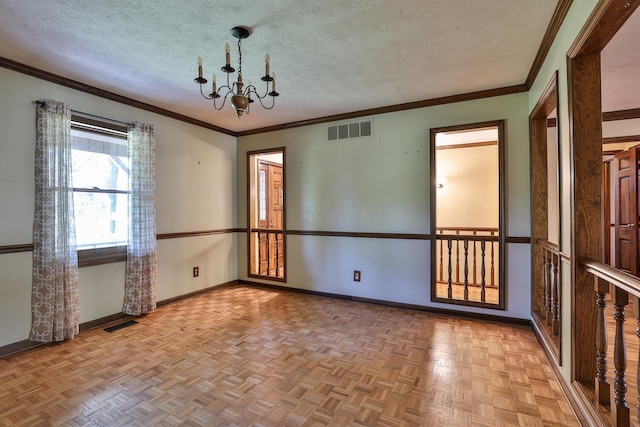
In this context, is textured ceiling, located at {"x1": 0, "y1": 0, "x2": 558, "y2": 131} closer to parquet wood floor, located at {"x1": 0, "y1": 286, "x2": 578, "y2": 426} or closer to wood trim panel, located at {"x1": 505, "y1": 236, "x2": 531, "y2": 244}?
wood trim panel, located at {"x1": 505, "y1": 236, "x2": 531, "y2": 244}

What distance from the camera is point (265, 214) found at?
227 inches

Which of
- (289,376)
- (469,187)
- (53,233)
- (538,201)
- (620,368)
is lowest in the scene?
(289,376)

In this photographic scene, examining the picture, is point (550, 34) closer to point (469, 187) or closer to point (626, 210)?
point (469, 187)

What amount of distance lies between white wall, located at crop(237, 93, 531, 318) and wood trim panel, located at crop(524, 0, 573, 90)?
1.61 ft

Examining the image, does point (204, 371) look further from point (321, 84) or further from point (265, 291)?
point (321, 84)

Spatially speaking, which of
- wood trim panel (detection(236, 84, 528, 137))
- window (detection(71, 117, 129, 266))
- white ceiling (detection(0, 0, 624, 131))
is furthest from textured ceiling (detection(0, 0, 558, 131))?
window (detection(71, 117, 129, 266))

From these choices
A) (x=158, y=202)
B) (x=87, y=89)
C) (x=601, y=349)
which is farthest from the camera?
(x=158, y=202)

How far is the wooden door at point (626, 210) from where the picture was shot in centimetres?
399

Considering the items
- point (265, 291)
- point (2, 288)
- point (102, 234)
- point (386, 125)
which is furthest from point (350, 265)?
point (2, 288)

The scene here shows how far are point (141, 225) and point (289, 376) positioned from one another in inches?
96.0

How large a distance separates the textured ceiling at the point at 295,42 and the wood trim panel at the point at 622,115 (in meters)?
1.90

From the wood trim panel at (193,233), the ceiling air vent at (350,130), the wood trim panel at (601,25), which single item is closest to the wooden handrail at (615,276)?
the wood trim panel at (601,25)

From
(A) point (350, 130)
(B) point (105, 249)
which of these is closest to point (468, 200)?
(A) point (350, 130)

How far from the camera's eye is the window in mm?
2990
